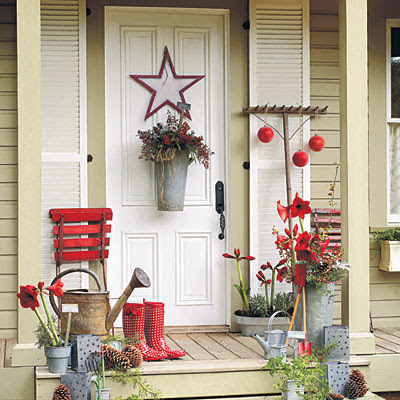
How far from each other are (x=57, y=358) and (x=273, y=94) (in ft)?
8.40

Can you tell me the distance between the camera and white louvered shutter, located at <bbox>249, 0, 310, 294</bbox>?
17.1 ft

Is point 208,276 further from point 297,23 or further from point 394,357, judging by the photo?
point 297,23

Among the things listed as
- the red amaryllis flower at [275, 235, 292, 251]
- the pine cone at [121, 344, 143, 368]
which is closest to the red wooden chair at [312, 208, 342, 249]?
the red amaryllis flower at [275, 235, 292, 251]

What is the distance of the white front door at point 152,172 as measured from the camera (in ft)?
17.0

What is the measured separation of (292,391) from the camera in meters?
3.87

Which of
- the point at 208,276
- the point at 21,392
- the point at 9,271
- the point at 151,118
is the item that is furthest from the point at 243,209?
the point at 21,392

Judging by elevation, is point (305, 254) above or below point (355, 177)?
below

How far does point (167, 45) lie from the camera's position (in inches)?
206

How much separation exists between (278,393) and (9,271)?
2.14 m

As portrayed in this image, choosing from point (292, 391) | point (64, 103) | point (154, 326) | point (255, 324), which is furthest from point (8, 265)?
point (292, 391)

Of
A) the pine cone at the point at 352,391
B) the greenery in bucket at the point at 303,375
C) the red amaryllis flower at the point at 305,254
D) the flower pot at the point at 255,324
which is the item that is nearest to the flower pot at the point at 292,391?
the greenery in bucket at the point at 303,375

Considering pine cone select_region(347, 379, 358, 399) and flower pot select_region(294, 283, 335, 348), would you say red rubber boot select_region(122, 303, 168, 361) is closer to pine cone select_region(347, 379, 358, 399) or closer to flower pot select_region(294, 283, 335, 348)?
flower pot select_region(294, 283, 335, 348)

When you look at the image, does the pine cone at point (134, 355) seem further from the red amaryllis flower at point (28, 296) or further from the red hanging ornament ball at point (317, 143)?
the red hanging ornament ball at point (317, 143)

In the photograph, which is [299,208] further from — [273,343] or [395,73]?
[395,73]
